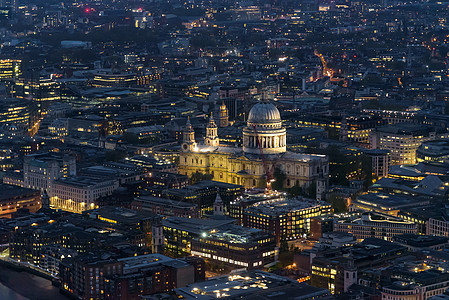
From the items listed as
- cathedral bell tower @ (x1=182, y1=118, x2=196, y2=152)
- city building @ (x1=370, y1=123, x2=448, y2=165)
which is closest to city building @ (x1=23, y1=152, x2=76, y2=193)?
cathedral bell tower @ (x1=182, y1=118, x2=196, y2=152)

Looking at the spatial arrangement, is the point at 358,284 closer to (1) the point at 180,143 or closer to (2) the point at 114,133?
(1) the point at 180,143

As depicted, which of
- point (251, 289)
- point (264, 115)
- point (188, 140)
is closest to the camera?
point (251, 289)

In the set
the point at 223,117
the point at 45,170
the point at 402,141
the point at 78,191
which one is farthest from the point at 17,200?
the point at 223,117

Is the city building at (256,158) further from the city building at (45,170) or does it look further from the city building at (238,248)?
the city building at (238,248)

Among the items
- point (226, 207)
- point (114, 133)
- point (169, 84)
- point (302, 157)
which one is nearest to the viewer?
point (226, 207)

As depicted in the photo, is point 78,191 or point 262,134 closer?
point 78,191

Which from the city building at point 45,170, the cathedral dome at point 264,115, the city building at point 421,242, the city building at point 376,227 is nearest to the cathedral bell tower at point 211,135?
the cathedral dome at point 264,115

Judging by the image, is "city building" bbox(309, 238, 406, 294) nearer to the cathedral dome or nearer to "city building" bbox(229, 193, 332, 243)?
"city building" bbox(229, 193, 332, 243)

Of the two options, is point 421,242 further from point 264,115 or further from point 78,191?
point 264,115

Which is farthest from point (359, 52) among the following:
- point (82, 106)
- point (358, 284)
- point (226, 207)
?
point (358, 284)

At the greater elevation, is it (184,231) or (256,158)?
(256,158)

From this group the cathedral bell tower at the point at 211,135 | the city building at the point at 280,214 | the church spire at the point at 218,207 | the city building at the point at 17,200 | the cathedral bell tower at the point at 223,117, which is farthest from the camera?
the cathedral bell tower at the point at 223,117
